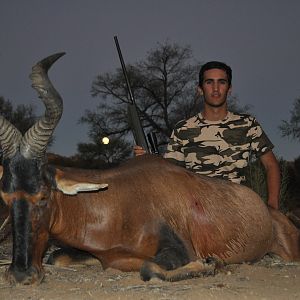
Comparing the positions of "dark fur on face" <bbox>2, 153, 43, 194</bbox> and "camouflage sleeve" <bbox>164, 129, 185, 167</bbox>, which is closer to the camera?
"dark fur on face" <bbox>2, 153, 43, 194</bbox>

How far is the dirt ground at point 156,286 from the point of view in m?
3.84

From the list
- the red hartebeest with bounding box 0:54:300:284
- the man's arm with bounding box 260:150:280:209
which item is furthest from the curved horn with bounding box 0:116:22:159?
the man's arm with bounding box 260:150:280:209

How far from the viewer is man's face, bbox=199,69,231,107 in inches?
260

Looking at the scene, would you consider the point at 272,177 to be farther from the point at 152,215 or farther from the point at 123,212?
the point at 123,212

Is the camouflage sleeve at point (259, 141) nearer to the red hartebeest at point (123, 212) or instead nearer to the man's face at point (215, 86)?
the man's face at point (215, 86)

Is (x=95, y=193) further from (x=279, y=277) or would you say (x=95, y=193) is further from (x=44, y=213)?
(x=279, y=277)

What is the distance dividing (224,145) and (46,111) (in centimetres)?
267

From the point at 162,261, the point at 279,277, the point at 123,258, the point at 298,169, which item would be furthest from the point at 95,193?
the point at 298,169

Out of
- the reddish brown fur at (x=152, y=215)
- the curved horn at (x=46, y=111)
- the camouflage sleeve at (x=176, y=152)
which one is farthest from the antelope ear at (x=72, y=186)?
the camouflage sleeve at (x=176, y=152)

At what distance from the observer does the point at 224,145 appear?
6.56 metres

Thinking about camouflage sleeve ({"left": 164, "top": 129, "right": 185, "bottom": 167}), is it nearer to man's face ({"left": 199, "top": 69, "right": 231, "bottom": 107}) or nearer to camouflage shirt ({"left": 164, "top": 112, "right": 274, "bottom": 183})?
camouflage shirt ({"left": 164, "top": 112, "right": 274, "bottom": 183})

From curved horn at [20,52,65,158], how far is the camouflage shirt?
8.15ft

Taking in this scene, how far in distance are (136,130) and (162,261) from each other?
3.74 meters

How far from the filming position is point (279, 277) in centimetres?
469
